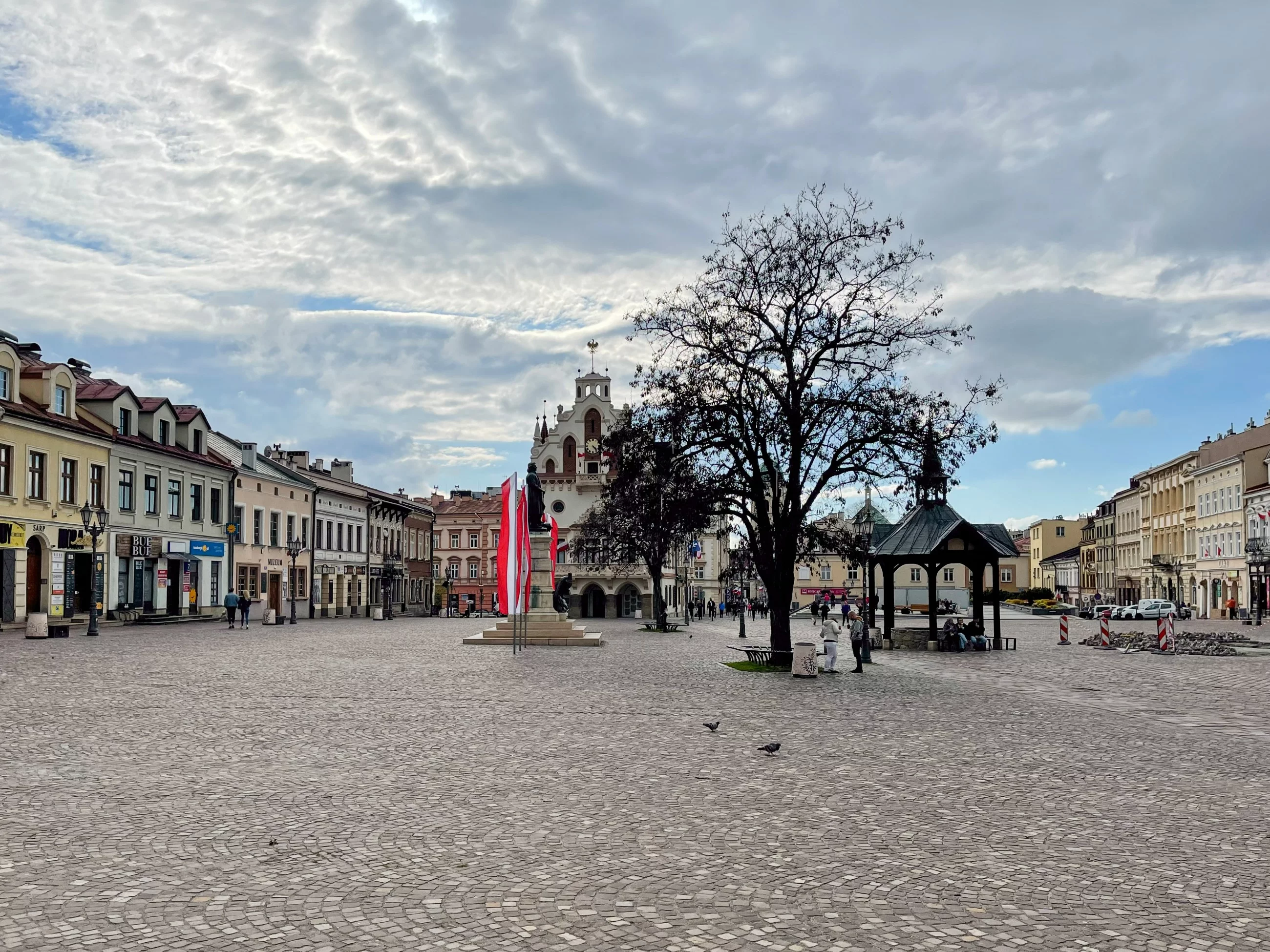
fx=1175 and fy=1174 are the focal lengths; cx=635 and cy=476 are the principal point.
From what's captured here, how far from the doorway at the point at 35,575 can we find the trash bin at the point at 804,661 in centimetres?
3014

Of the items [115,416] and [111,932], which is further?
[115,416]

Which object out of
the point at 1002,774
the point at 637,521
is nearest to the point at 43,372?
the point at 637,521

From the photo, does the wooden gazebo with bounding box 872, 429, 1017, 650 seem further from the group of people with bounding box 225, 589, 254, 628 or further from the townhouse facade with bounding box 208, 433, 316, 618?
the townhouse facade with bounding box 208, 433, 316, 618

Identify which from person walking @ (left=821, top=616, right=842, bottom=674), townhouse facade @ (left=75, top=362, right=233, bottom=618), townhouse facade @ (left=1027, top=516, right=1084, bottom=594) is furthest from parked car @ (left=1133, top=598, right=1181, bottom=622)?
townhouse facade @ (left=1027, top=516, right=1084, bottom=594)

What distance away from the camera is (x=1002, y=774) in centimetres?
1229

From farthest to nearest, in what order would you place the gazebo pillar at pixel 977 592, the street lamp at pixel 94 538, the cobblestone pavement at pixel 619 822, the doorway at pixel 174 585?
1. the doorway at pixel 174 585
2. the gazebo pillar at pixel 977 592
3. the street lamp at pixel 94 538
4. the cobblestone pavement at pixel 619 822

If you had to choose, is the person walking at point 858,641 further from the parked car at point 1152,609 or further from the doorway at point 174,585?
the parked car at point 1152,609

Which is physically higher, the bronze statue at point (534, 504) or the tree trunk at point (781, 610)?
the bronze statue at point (534, 504)

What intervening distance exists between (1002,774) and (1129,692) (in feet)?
40.8

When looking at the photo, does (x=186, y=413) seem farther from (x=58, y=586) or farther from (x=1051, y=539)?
(x=1051, y=539)

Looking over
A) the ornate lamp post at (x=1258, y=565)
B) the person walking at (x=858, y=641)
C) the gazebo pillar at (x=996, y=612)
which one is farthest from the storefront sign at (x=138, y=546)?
the ornate lamp post at (x=1258, y=565)

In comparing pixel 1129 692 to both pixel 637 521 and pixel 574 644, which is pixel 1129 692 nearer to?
pixel 637 521

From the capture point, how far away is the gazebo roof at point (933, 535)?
125 feet

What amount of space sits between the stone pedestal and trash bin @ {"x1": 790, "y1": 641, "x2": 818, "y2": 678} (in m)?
15.1
